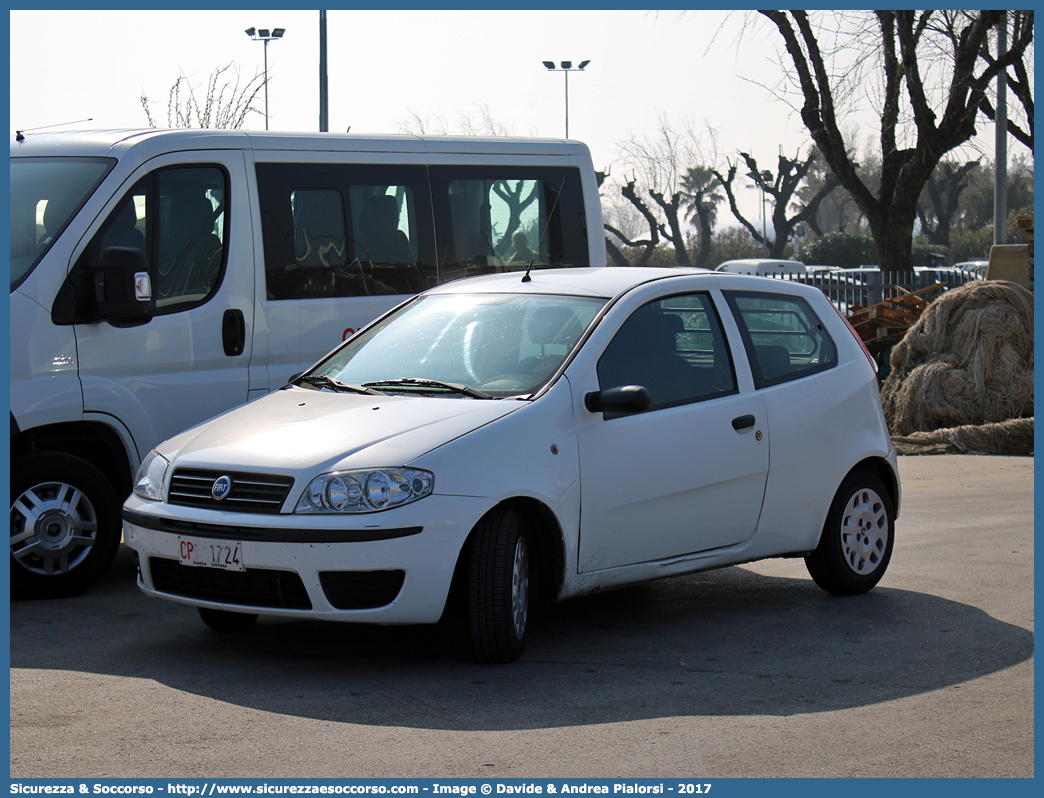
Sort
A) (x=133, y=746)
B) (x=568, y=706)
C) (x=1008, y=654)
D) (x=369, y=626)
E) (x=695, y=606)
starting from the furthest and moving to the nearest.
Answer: (x=695, y=606), (x=369, y=626), (x=1008, y=654), (x=568, y=706), (x=133, y=746)

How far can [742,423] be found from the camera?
649cm

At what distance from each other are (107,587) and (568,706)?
3.48 m

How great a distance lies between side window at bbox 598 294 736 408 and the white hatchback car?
11 mm

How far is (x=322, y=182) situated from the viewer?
7988 millimetres

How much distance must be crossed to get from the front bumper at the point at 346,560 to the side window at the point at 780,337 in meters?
2.02

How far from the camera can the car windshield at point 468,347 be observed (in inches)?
240

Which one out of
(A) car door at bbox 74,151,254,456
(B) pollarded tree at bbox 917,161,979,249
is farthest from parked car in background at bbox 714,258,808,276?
(A) car door at bbox 74,151,254,456

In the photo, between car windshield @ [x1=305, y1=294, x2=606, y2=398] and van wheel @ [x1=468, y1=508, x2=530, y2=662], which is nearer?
van wheel @ [x1=468, y1=508, x2=530, y2=662]

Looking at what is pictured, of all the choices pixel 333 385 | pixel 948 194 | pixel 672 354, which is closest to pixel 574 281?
pixel 672 354

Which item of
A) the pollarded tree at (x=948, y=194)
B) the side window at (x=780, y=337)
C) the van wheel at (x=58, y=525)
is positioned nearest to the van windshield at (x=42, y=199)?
the van wheel at (x=58, y=525)

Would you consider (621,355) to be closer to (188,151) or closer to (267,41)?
(188,151)

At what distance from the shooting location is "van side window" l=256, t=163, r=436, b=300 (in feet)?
25.6

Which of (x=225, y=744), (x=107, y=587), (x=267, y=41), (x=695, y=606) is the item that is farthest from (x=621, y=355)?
(x=267, y=41)

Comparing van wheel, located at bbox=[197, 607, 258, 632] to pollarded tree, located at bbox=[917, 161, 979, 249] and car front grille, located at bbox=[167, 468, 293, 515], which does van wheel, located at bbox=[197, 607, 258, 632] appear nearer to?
car front grille, located at bbox=[167, 468, 293, 515]
